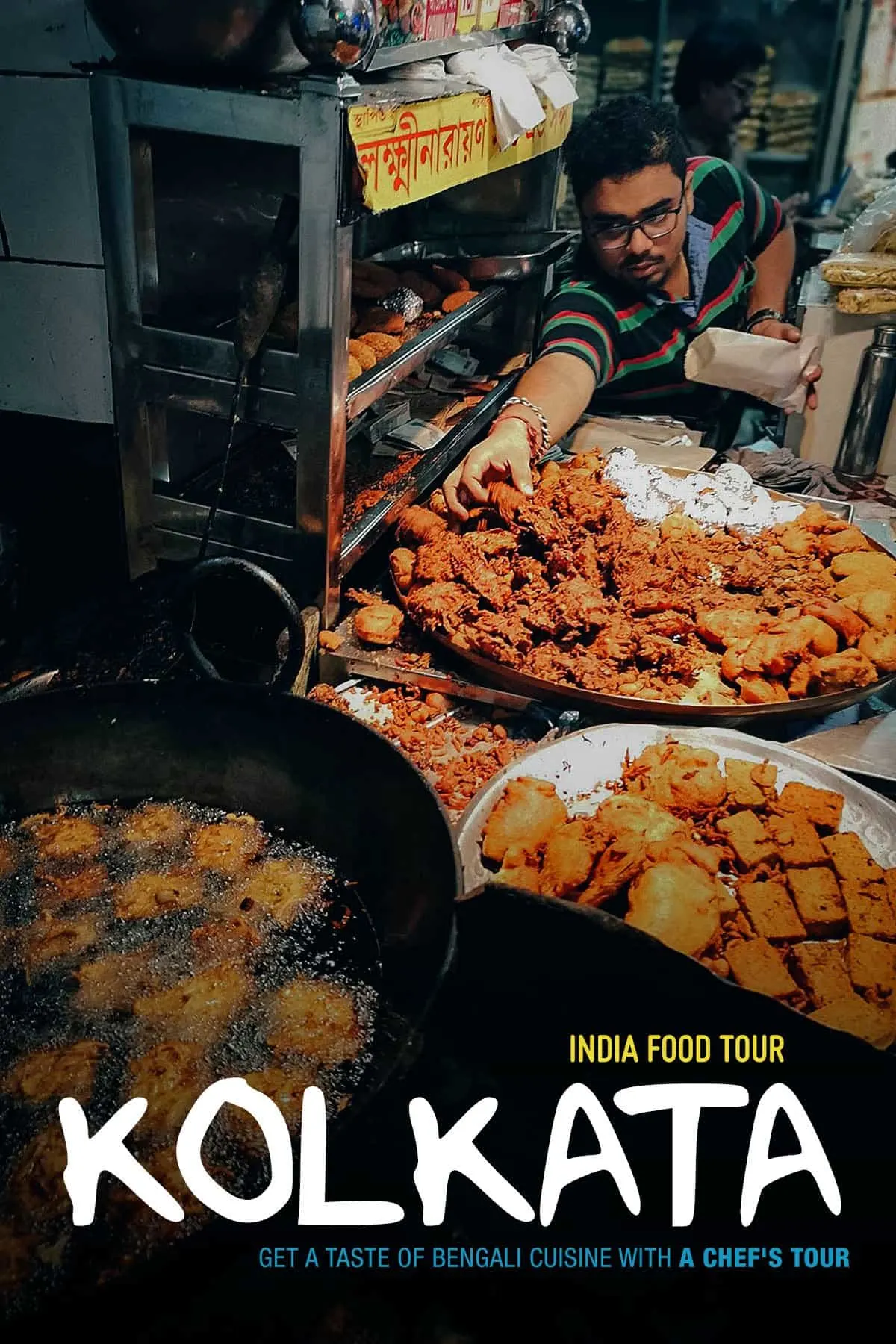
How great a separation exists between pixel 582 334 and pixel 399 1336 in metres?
4.06

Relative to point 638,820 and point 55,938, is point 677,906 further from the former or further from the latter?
point 55,938

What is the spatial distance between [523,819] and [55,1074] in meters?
1.05

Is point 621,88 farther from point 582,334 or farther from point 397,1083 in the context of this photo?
point 397,1083

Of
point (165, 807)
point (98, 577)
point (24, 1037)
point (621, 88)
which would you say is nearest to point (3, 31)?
point (98, 577)

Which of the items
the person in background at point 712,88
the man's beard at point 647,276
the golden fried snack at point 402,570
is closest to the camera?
the golden fried snack at point 402,570

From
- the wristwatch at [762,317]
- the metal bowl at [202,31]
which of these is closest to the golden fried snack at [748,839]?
the metal bowl at [202,31]

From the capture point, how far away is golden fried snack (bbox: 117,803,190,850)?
216 centimetres

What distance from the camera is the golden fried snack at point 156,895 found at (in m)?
1.97

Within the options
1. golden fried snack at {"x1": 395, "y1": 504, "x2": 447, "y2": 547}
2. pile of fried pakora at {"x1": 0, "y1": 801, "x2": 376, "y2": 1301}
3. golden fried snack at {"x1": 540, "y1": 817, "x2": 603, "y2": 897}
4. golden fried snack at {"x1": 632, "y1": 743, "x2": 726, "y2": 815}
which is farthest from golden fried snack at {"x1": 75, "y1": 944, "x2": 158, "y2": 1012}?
golden fried snack at {"x1": 395, "y1": 504, "x2": 447, "y2": 547}

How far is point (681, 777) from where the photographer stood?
228 cm

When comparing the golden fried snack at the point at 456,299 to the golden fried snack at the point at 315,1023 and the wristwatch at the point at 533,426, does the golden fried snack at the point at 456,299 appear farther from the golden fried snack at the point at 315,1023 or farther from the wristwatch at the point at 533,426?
the golden fried snack at the point at 315,1023

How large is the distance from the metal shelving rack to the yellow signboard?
2.1 inches

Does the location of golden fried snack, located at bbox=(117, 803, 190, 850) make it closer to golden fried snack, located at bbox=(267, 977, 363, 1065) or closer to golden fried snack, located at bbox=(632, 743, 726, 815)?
golden fried snack, located at bbox=(267, 977, 363, 1065)

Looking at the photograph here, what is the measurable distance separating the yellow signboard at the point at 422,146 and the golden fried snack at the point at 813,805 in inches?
69.7
